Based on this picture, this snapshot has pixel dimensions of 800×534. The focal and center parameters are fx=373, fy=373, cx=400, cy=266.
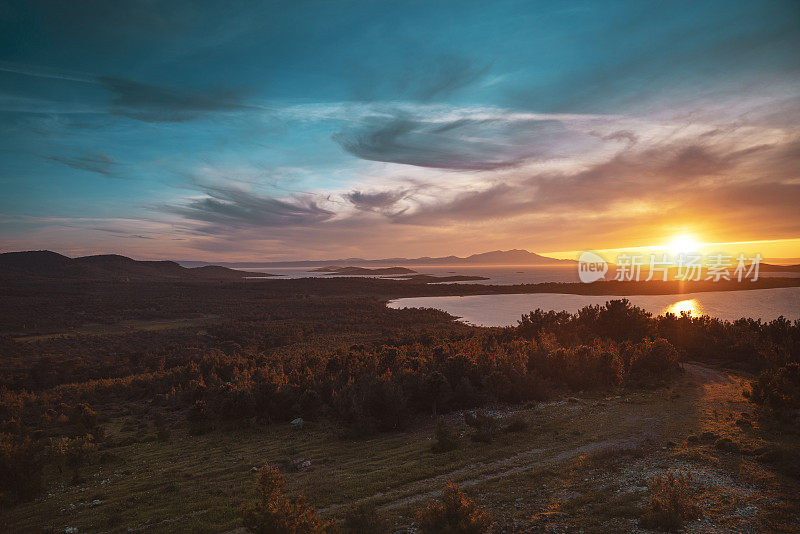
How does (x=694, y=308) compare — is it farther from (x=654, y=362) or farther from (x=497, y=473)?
(x=497, y=473)

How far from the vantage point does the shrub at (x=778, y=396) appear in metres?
11.3

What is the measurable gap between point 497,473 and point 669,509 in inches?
148

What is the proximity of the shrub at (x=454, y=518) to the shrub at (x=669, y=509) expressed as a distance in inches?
102

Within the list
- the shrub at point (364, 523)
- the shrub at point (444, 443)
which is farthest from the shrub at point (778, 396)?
the shrub at point (364, 523)

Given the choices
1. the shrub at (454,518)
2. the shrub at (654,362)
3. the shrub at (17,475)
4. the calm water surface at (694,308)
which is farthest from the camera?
the calm water surface at (694,308)

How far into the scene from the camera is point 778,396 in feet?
37.7

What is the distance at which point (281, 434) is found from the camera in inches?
603

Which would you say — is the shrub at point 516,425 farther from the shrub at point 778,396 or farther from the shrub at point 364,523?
the shrub at point 778,396

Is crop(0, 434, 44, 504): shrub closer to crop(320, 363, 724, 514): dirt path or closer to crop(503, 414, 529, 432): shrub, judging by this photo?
crop(320, 363, 724, 514): dirt path

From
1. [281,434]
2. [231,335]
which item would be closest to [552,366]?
[281,434]

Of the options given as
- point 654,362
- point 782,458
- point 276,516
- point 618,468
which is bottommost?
point 654,362

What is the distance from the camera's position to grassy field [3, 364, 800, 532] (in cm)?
695

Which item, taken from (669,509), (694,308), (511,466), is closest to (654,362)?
(511,466)

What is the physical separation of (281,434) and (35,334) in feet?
170
